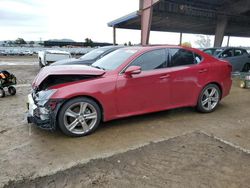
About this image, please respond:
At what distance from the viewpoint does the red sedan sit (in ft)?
12.3

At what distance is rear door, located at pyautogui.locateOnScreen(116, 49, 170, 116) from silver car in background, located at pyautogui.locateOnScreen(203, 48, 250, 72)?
24.4 feet

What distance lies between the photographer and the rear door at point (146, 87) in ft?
13.6

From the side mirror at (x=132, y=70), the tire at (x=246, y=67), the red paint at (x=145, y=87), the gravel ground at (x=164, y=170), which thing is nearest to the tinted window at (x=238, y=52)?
the tire at (x=246, y=67)

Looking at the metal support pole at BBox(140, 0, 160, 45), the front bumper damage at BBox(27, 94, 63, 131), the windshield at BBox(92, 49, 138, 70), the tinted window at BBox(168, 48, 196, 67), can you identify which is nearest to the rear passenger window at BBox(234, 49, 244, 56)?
the metal support pole at BBox(140, 0, 160, 45)

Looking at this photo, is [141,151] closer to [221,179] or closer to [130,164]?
[130,164]

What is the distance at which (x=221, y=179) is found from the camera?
8.80 ft

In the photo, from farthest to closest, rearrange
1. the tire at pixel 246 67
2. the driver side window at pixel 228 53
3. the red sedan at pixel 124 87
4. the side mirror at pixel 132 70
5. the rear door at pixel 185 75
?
the tire at pixel 246 67, the driver side window at pixel 228 53, the rear door at pixel 185 75, the side mirror at pixel 132 70, the red sedan at pixel 124 87

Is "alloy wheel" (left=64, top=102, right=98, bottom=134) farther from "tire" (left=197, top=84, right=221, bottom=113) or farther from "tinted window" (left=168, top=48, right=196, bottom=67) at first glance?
"tire" (left=197, top=84, right=221, bottom=113)

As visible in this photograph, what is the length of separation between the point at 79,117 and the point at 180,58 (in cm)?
247

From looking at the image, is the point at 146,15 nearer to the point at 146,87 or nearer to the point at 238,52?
the point at 238,52

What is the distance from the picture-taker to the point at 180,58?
4832mm

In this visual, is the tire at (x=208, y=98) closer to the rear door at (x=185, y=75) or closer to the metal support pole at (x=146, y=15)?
the rear door at (x=185, y=75)

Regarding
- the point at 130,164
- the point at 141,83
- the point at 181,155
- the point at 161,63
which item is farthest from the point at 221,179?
the point at 161,63

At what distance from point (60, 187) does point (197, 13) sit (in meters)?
21.1
